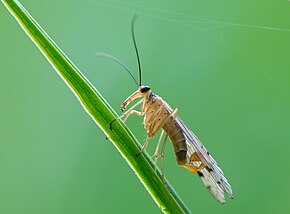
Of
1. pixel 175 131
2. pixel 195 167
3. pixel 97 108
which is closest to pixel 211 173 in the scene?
pixel 195 167

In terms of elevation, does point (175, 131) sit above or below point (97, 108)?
above

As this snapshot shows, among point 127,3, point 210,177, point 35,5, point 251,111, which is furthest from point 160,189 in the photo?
point 35,5

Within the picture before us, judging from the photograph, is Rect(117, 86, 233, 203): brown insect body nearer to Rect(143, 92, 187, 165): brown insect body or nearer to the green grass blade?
Rect(143, 92, 187, 165): brown insect body

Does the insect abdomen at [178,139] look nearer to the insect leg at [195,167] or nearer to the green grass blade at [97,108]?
the insect leg at [195,167]

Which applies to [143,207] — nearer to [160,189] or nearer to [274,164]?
[274,164]

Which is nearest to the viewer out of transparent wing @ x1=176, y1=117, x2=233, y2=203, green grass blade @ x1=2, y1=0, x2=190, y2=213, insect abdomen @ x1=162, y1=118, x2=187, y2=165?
green grass blade @ x1=2, y1=0, x2=190, y2=213

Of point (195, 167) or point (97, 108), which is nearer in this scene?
point (97, 108)

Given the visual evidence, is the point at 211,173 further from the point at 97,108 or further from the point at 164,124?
the point at 97,108

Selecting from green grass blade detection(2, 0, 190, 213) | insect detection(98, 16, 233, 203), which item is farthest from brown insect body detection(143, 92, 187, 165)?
green grass blade detection(2, 0, 190, 213)
